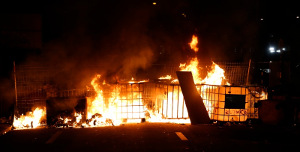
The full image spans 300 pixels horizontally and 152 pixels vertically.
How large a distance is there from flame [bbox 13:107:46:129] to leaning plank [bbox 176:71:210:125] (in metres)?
4.79

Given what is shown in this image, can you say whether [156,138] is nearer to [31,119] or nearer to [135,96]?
[135,96]

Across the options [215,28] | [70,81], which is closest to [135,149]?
[70,81]

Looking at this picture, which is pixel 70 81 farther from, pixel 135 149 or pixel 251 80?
pixel 251 80

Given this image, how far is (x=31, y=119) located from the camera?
997 cm

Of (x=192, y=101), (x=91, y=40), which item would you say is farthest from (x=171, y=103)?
(x=91, y=40)

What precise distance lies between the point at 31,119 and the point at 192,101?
5.33m

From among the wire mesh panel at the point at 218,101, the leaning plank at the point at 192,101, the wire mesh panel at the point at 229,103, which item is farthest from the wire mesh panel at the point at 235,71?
the leaning plank at the point at 192,101

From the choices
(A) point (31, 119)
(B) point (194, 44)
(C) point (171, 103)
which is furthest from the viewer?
(B) point (194, 44)

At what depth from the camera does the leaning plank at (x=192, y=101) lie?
30.7 ft

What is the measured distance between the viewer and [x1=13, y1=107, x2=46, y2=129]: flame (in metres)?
9.52

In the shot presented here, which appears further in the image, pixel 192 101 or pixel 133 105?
pixel 133 105

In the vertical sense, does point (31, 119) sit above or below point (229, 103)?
below

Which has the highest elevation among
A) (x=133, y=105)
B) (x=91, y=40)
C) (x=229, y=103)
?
(x=91, y=40)

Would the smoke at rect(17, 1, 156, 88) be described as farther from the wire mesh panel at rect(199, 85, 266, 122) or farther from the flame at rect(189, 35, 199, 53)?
the wire mesh panel at rect(199, 85, 266, 122)
